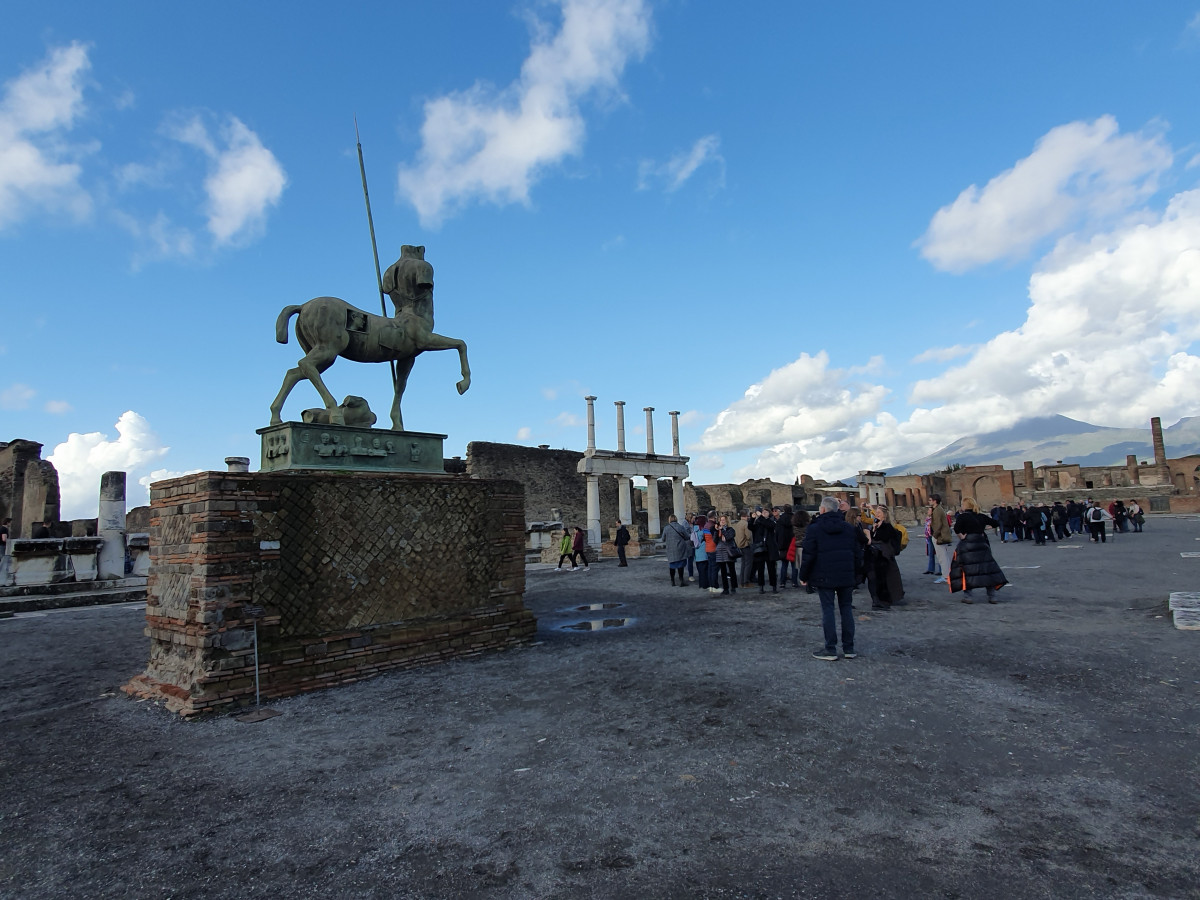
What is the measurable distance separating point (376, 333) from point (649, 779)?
18.6 feet

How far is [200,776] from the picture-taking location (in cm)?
371

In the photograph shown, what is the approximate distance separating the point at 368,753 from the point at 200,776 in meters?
0.92

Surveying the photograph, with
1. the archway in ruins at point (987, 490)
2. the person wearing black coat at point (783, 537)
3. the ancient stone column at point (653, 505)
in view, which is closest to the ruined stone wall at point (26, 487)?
the person wearing black coat at point (783, 537)

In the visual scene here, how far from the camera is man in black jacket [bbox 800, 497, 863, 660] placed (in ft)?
19.9

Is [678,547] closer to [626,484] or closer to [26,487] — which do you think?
[626,484]

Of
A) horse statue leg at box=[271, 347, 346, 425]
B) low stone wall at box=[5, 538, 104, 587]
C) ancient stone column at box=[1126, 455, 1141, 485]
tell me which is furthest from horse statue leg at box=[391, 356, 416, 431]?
ancient stone column at box=[1126, 455, 1141, 485]

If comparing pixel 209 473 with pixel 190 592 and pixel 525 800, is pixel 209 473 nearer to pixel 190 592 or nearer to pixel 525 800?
pixel 190 592

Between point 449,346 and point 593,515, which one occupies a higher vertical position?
point 449,346

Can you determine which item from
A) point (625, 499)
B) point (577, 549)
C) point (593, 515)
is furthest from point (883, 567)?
point (625, 499)

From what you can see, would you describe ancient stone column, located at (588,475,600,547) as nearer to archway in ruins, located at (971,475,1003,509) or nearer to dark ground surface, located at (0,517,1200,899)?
dark ground surface, located at (0,517,1200,899)

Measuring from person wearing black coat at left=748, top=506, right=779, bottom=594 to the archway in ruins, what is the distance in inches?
1995

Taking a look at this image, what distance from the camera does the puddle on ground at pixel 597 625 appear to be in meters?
8.33

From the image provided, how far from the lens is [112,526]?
15.9 meters

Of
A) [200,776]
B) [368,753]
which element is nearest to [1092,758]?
[368,753]
